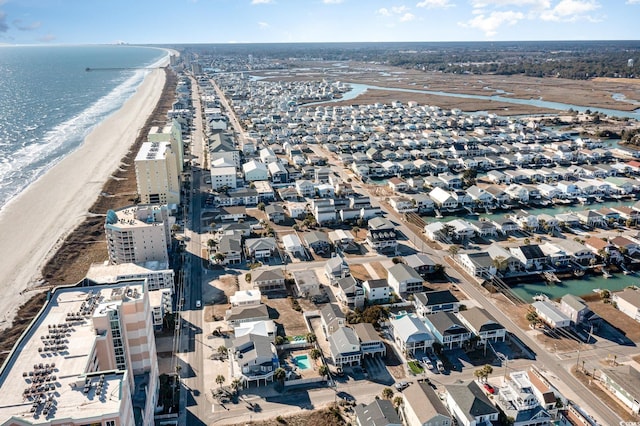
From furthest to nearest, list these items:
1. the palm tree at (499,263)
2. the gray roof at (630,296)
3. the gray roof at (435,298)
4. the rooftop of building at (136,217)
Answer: the palm tree at (499,263) < the rooftop of building at (136,217) < the gray roof at (630,296) < the gray roof at (435,298)

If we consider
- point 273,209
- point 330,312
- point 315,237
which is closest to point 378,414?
point 330,312

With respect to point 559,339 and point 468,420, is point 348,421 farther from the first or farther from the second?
point 559,339

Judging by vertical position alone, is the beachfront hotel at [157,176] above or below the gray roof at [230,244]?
above

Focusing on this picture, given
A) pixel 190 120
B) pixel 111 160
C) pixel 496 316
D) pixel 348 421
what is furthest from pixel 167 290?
pixel 190 120

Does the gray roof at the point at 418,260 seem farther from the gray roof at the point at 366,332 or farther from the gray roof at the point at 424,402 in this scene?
the gray roof at the point at 424,402

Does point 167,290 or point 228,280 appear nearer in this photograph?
point 167,290

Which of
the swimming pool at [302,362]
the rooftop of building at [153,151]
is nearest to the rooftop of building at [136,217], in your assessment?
the rooftop of building at [153,151]

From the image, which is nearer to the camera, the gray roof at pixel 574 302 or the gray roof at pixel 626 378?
the gray roof at pixel 626 378
